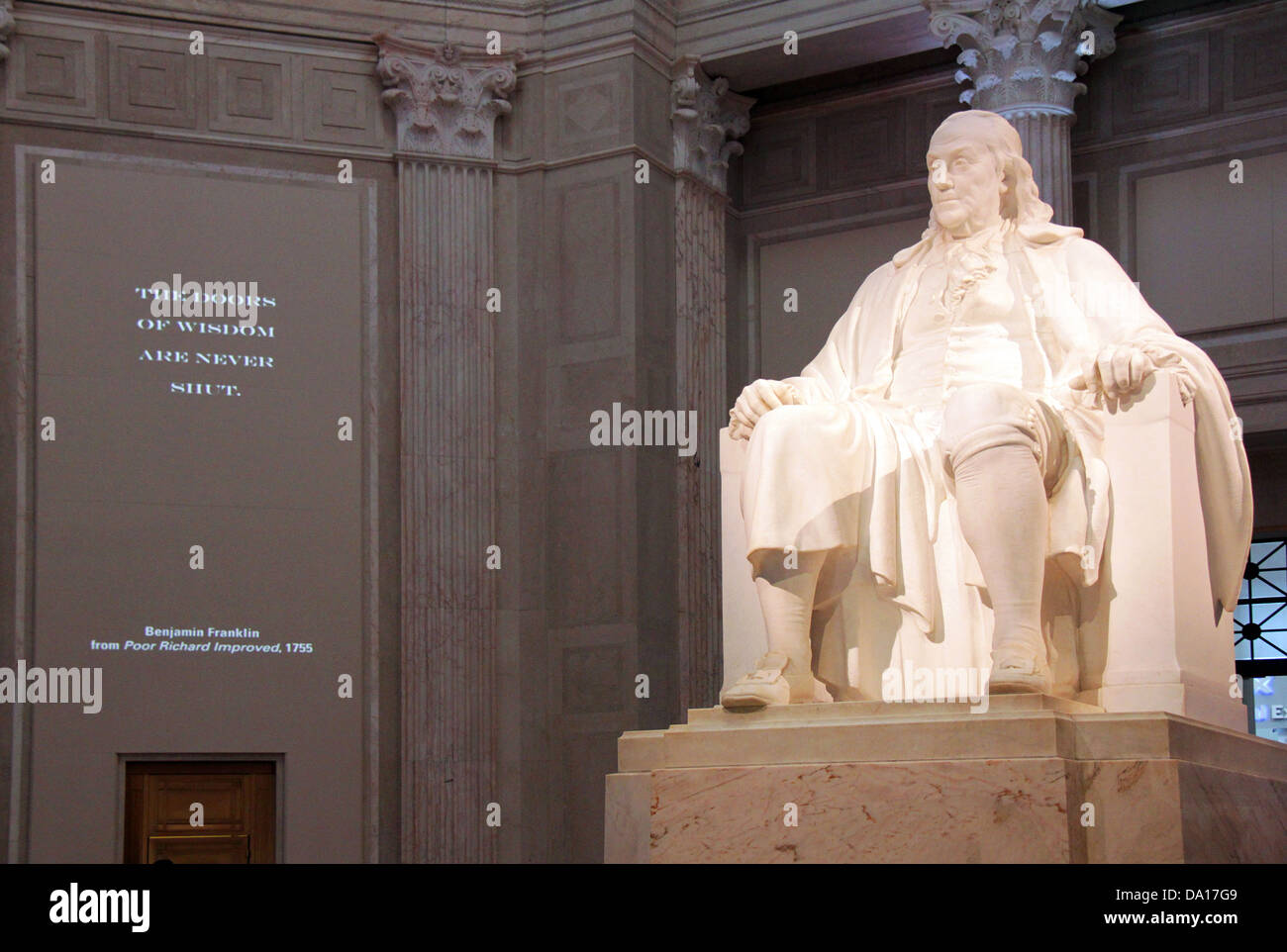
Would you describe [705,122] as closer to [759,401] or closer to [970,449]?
[759,401]

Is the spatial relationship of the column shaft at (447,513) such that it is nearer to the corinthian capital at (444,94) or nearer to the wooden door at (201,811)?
the corinthian capital at (444,94)

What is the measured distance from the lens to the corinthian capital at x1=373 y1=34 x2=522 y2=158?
9.91 meters

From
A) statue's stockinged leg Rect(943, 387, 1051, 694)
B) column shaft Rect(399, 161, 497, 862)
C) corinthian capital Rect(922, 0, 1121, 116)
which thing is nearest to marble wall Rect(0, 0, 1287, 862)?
column shaft Rect(399, 161, 497, 862)

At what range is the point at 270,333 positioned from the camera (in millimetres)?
9586

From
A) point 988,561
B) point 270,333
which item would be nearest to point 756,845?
point 988,561

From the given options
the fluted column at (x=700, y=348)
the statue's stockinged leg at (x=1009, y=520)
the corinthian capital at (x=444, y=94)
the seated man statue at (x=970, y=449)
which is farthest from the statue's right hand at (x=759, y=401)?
the corinthian capital at (x=444, y=94)

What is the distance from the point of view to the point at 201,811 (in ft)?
29.8

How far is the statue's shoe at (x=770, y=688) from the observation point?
4555 mm

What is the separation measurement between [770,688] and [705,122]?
6355mm

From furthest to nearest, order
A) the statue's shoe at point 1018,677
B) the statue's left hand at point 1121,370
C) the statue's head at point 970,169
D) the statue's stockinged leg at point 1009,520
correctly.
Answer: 1. the statue's head at point 970,169
2. the statue's left hand at point 1121,370
3. the statue's stockinged leg at point 1009,520
4. the statue's shoe at point 1018,677

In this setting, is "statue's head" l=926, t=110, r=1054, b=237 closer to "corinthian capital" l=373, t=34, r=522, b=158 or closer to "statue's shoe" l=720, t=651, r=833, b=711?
"statue's shoe" l=720, t=651, r=833, b=711

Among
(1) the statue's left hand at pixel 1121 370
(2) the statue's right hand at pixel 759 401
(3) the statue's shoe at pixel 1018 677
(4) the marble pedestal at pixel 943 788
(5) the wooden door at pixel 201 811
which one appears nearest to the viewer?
(4) the marble pedestal at pixel 943 788

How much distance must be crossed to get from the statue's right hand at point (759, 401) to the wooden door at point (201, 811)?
4.88 m
